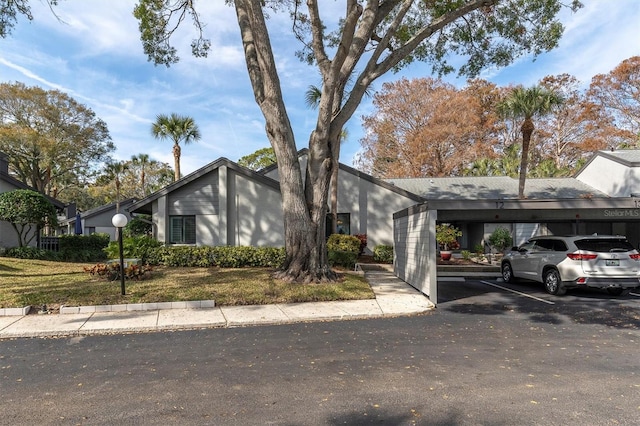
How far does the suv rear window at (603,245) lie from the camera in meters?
9.75

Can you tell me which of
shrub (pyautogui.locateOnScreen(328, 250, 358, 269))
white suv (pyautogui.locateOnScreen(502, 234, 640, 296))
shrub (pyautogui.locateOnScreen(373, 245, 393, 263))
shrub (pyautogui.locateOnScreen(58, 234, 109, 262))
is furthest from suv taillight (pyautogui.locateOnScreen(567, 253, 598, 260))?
shrub (pyautogui.locateOnScreen(58, 234, 109, 262))

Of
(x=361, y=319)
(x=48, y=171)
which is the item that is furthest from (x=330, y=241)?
(x=48, y=171)

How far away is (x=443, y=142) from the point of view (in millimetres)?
30938

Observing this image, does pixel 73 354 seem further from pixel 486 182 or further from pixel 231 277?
pixel 486 182

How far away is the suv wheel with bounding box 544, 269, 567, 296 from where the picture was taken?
33.6 ft

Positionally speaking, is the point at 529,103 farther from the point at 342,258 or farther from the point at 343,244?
the point at 342,258

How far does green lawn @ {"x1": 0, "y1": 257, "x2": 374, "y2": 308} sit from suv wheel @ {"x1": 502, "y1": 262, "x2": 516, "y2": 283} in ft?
17.7

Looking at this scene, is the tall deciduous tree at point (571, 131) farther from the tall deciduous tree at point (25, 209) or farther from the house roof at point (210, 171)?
the tall deciduous tree at point (25, 209)


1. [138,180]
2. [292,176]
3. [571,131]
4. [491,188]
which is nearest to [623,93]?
[571,131]

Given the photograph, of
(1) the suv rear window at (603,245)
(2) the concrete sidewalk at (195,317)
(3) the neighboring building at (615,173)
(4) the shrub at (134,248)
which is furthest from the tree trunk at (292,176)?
(3) the neighboring building at (615,173)

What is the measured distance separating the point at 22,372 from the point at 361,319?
5.63 metres

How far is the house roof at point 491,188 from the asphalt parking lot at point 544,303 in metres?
10.1

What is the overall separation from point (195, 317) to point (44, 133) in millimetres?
28761

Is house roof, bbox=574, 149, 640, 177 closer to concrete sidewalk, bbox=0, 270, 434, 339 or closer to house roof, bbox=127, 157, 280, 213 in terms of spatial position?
concrete sidewalk, bbox=0, 270, 434, 339
